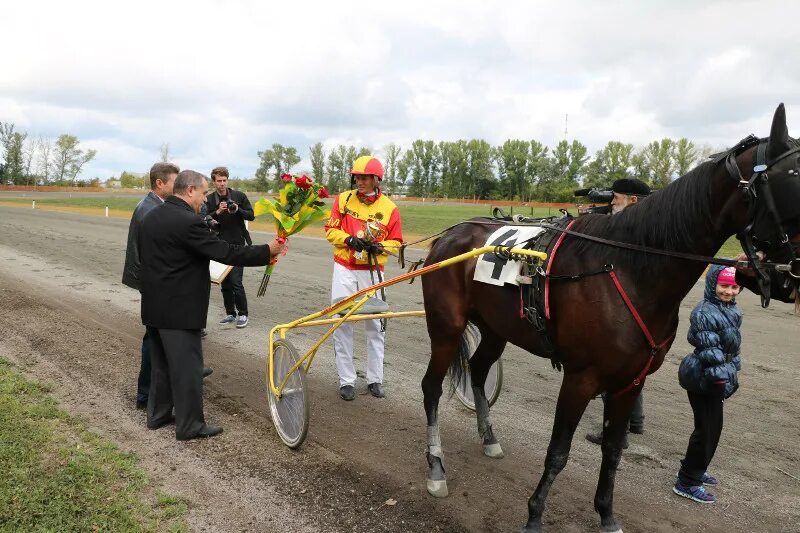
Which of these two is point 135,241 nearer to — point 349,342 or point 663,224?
point 349,342

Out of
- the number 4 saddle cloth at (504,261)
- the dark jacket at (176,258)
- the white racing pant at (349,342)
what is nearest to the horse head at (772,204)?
the number 4 saddle cloth at (504,261)

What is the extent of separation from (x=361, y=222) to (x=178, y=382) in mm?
2020

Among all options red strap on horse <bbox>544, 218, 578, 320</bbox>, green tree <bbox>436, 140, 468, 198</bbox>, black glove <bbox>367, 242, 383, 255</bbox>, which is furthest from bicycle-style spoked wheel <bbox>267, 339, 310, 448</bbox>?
green tree <bbox>436, 140, 468, 198</bbox>

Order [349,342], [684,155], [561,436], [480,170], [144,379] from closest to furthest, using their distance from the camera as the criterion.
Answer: [561,436]
[144,379]
[349,342]
[684,155]
[480,170]

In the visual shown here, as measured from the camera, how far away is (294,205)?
4.59 meters

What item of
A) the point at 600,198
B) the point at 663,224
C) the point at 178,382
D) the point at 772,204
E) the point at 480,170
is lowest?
the point at 178,382

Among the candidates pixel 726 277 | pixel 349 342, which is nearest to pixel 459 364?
pixel 349 342

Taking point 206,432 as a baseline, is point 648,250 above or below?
above

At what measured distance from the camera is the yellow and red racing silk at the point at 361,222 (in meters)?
5.06

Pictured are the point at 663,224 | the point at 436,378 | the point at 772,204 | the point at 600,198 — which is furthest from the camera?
the point at 600,198

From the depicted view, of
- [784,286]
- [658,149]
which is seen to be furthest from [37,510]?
[658,149]

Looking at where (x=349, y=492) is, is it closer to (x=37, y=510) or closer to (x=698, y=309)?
(x=37, y=510)

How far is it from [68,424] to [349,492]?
2342mm

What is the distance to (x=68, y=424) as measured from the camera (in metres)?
4.26
